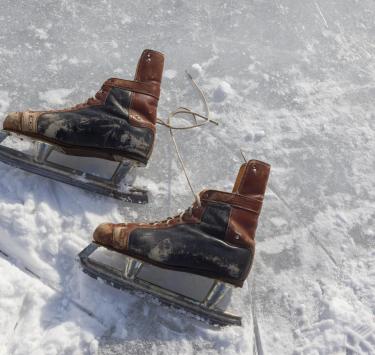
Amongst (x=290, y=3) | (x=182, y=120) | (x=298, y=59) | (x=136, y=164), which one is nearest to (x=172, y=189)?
(x=136, y=164)

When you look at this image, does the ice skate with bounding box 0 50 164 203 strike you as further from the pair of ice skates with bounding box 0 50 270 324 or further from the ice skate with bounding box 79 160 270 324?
the ice skate with bounding box 79 160 270 324

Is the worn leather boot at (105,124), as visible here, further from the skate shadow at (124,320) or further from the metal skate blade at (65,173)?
the skate shadow at (124,320)

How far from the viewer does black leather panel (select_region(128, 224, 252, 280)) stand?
6.19ft

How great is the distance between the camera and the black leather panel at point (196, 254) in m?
A: 1.89

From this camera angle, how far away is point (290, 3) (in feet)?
10.2

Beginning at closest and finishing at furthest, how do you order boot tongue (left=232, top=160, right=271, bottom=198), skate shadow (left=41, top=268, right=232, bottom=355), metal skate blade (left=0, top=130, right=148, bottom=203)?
1. skate shadow (left=41, top=268, right=232, bottom=355)
2. boot tongue (left=232, top=160, right=271, bottom=198)
3. metal skate blade (left=0, top=130, right=148, bottom=203)

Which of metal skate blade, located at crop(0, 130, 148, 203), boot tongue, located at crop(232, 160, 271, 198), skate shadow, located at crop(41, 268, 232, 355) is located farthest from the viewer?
metal skate blade, located at crop(0, 130, 148, 203)

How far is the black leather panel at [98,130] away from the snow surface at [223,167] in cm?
26

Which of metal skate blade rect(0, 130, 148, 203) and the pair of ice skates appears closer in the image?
the pair of ice skates

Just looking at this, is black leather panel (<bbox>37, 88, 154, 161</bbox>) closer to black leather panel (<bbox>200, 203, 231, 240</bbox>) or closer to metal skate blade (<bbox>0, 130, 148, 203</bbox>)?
metal skate blade (<bbox>0, 130, 148, 203</bbox>)

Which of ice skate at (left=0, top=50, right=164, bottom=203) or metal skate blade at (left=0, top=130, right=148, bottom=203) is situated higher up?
ice skate at (left=0, top=50, right=164, bottom=203)

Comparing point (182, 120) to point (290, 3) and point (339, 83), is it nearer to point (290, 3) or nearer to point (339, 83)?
point (339, 83)

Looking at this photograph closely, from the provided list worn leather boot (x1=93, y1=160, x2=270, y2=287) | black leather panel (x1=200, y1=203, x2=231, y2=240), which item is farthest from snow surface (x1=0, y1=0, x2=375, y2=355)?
black leather panel (x1=200, y1=203, x2=231, y2=240)

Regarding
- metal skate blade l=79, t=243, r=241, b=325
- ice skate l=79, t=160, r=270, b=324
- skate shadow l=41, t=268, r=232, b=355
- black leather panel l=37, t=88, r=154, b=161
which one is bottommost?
skate shadow l=41, t=268, r=232, b=355
